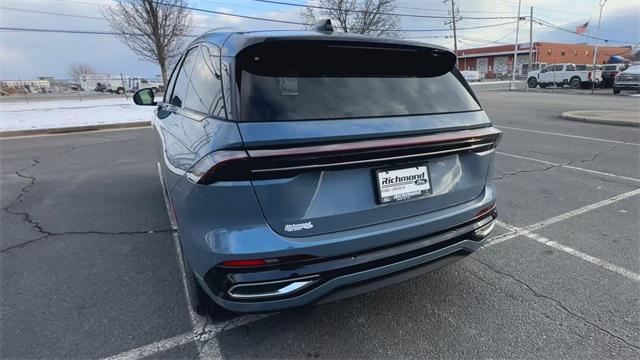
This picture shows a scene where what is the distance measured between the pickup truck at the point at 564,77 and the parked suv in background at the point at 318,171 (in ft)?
109

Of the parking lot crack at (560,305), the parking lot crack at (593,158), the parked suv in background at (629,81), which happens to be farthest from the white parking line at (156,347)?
the parked suv in background at (629,81)

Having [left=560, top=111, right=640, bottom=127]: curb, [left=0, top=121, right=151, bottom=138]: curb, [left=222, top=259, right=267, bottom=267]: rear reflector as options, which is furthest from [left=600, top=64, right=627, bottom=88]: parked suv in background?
[left=222, top=259, right=267, bottom=267]: rear reflector

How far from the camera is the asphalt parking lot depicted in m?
2.34

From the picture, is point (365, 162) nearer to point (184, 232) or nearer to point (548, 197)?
point (184, 232)

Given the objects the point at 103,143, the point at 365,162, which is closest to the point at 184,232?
the point at 365,162

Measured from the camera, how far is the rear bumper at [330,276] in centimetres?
190

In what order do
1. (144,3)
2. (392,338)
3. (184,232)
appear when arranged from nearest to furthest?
(184,232) → (392,338) → (144,3)

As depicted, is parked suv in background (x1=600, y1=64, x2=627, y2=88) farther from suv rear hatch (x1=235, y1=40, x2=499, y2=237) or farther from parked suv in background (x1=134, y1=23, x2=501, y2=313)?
parked suv in background (x1=134, y1=23, x2=501, y2=313)

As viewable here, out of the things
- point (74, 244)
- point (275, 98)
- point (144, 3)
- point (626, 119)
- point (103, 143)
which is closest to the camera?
point (275, 98)

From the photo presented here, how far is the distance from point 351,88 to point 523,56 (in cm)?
7609

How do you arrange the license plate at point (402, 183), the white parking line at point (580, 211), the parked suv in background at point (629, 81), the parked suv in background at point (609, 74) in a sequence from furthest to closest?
1. the parked suv in background at point (609, 74)
2. the parked suv in background at point (629, 81)
3. the white parking line at point (580, 211)
4. the license plate at point (402, 183)

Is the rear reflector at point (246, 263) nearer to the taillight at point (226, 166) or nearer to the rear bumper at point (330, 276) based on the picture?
the rear bumper at point (330, 276)

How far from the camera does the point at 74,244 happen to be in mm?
3783

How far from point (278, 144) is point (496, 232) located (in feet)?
9.75
